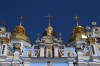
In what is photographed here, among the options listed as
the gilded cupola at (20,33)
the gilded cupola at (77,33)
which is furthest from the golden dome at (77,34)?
the gilded cupola at (20,33)

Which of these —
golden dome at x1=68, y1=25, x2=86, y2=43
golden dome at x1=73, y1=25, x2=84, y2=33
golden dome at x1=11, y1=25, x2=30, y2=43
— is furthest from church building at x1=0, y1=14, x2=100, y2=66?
golden dome at x1=73, y1=25, x2=84, y2=33

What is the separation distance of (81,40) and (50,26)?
7655 millimetres

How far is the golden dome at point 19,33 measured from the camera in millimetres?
31453

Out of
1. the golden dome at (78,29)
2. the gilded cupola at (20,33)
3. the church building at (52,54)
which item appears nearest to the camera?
the church building at (52,54)

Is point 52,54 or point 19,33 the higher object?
point 19,33

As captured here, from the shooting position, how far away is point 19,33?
32625mm

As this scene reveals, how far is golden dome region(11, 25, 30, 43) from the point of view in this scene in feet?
103

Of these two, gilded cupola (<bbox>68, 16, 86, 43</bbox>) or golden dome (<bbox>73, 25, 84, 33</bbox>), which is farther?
golden dome (<bbox>73, 25, 84, 33</bbox>)

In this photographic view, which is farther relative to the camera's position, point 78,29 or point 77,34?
point 78,29

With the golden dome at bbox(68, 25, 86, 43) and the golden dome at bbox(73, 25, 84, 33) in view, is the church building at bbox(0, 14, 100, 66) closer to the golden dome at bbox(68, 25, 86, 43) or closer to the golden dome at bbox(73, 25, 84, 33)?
the golden dome at bbox(68, 25, 86, 43)

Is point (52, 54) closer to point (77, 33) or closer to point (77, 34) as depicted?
point (77, 34)

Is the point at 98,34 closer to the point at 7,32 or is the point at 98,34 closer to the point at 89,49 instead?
the point at 89,49

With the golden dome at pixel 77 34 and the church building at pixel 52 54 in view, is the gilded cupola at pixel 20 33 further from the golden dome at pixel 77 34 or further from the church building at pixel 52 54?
the golden dome at pixel 77 34

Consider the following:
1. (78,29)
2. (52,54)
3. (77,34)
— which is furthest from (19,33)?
(52,54)
